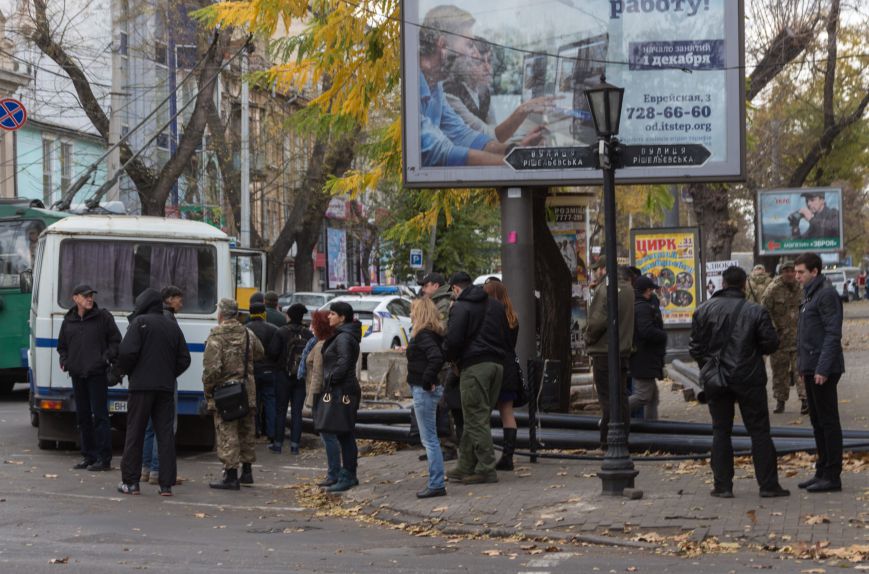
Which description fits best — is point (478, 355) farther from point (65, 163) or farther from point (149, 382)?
point (65, 163)

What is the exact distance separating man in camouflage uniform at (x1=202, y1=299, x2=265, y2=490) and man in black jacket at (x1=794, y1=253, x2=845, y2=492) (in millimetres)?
4923

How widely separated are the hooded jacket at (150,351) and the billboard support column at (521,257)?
484cm

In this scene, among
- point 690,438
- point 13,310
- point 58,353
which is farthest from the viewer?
point 13,310

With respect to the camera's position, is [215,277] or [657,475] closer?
[657,475]

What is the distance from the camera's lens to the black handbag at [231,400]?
42.5 ft

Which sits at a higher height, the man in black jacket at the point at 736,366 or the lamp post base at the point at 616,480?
the man in black jacket at the point at 736,366

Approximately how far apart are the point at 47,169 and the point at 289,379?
30493mm

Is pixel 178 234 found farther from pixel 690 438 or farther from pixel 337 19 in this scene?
pixel 690 438

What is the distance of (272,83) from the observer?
19.1 m

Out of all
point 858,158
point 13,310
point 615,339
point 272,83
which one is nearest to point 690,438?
point 615,339

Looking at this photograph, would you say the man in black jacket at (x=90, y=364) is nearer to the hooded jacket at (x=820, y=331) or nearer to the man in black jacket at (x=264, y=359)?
the man in black jacket at (x=264, y=359)

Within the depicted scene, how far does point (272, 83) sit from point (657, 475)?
8.69 m

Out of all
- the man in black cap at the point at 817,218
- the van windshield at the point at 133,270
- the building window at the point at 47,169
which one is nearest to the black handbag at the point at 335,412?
the van windshield at the point at 133,270

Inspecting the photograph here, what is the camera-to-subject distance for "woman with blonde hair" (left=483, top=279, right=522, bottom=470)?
1284 centimetres
